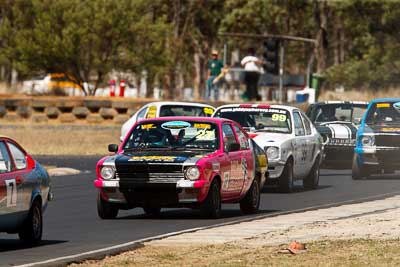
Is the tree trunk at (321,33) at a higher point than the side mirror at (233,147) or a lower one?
higher

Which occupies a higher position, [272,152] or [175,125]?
[175,125]

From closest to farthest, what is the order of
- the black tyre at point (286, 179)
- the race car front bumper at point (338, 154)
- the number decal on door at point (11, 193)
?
1. the number decal on door at point (11, 193)
2. the black tyre at point (286, 179)
3. the race car front bumper at point (338, 154)

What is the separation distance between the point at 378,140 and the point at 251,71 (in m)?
21.1

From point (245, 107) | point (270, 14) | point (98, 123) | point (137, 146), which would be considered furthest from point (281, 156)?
point (270, 14)

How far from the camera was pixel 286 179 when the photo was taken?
2372cm

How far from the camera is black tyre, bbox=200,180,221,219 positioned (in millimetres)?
17734

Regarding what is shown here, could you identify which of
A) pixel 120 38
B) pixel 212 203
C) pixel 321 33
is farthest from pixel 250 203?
pixel 321 33

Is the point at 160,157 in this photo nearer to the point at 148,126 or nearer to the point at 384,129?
the point at 148,126

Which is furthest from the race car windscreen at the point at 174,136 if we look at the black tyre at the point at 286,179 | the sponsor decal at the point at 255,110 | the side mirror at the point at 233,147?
the sponsor decal at the point at 255,110

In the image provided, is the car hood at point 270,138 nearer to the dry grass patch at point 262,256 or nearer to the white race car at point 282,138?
the white race car at point 282,138

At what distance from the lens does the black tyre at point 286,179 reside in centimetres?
2361

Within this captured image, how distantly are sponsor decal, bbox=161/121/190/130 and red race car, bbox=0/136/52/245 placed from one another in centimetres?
350

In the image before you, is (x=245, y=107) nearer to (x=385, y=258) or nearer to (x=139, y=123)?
(x=139, y=123)

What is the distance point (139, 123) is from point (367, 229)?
420 cm
